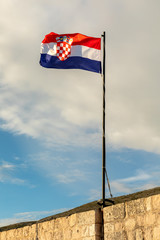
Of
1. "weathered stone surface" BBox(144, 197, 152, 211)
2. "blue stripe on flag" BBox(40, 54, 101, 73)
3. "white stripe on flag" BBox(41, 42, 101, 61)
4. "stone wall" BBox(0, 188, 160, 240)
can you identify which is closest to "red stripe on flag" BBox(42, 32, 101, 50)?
"white stripe on flag" BBox(41, 42, 101, 61)

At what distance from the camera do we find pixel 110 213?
8750mm

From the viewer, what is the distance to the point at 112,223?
8.64 metres

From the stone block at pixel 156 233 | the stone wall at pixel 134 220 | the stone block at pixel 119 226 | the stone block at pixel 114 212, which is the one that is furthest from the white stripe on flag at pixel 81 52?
the stone block at pixel 156 233

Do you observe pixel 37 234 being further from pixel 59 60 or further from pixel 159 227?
pixel 59 60

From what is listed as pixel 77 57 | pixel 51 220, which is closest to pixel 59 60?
pixel 77 57

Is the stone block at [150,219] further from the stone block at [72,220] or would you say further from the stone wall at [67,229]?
the stone block at [72,220]

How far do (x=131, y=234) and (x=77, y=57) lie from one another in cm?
509

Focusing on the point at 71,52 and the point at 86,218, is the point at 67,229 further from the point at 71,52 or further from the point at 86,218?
the point at 71,52

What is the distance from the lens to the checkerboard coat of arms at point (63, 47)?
11.3 meters

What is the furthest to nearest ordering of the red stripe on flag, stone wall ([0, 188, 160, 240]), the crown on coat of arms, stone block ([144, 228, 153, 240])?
the crown on coat of arms → the red stripe on flag → stone wall ([0, 188, 160, 240]) → stone block ([144, 228, 153, 240])

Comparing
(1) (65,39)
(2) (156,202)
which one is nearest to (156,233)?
(2) (156,202)

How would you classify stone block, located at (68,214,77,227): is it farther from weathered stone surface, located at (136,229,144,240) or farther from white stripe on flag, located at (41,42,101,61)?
white stripe on flag, located at (41,42,101,61)

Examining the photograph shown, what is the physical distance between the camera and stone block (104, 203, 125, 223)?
8.51 m

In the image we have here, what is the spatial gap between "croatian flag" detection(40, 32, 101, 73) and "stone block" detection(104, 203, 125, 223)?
369 centimetres
